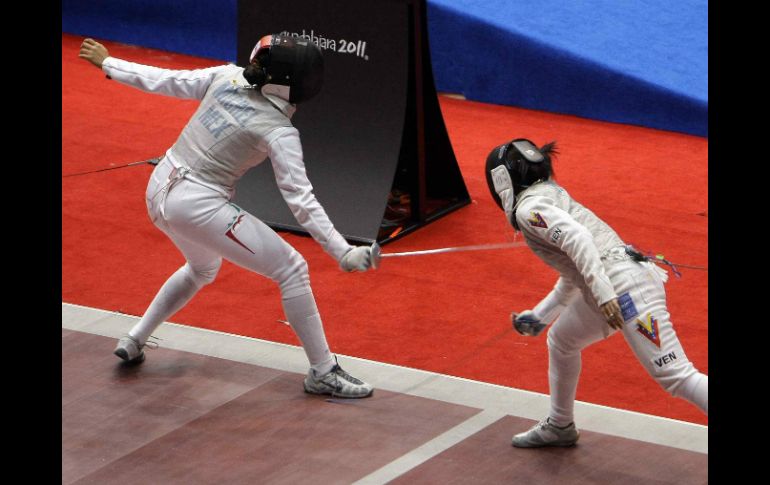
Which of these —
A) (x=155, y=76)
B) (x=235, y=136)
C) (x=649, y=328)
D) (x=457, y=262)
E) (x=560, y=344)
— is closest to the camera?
(x=649, y=328)

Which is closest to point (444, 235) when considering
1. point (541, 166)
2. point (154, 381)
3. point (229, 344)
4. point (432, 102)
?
point (432, 102)

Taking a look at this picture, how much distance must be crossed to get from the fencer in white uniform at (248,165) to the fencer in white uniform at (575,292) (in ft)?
2.78

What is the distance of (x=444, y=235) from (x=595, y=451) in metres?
2.74

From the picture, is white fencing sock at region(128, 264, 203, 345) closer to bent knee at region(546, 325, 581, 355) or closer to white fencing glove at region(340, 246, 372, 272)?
white fencing glove at region(340, 246, 372, 272)

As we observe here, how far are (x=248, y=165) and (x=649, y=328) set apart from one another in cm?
187

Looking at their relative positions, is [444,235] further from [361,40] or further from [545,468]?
[545,468]

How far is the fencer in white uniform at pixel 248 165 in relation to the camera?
489 cm

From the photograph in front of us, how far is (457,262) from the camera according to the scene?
267 inches

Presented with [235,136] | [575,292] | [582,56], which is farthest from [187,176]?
[582,56]

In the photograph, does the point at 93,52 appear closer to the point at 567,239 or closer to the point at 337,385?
the point at 337,385

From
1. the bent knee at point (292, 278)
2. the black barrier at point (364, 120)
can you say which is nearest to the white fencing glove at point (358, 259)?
the bent knee at point (292, 278)

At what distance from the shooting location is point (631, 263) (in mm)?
4164

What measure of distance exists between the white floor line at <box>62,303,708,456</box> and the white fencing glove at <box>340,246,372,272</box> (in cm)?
79
